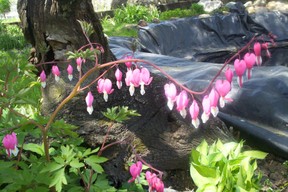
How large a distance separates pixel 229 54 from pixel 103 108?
23.2 feet

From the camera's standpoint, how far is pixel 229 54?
9523 mm

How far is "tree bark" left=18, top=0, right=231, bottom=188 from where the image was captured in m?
2.79

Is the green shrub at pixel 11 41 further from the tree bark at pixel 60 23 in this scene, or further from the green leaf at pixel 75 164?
the green leaf at pixel 75 164

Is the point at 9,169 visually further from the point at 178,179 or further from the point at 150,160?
the point at 178,179

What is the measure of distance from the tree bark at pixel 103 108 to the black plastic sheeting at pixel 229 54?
2.90 feet

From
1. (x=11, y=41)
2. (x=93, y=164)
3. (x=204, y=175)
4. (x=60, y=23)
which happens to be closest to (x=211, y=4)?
(x=11, y=41)

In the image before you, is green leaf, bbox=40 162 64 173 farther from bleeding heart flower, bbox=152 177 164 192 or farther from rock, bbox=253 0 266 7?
rock, bbox=253 0 266 7

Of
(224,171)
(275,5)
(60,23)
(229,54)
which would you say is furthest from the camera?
(275,5)

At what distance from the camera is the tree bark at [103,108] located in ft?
9.15

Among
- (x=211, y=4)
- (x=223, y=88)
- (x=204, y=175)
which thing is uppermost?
(x=223, y=88)

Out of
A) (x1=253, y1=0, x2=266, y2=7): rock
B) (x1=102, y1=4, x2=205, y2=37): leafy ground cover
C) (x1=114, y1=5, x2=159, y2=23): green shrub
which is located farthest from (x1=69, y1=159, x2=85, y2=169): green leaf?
(x1=253, y1=0, x2=266, y2=7): rock

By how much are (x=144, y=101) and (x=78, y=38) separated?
63 centimetres

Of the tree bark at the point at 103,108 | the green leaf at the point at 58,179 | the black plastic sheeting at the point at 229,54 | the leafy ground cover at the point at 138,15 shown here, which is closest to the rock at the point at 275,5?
the black plastic sheeting at the point at 229,54

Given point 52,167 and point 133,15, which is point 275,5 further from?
point 52,167
